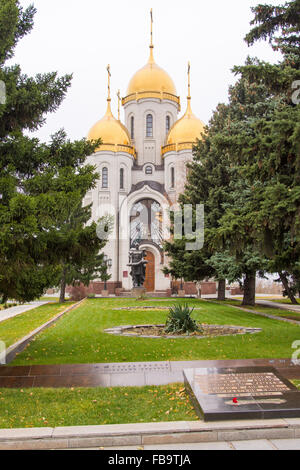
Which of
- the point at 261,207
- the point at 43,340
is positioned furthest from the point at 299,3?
the point at 43,340

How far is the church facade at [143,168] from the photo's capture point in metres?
37.2

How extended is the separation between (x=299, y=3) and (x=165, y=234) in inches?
1087

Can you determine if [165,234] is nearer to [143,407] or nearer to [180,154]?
Result: [180,154]

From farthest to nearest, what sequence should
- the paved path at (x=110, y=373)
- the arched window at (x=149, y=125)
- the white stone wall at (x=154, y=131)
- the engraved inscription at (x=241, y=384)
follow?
the arched window at (x=149, y=125)
the white stone wall at (x=154, y=131)
the paved path at (x=110, y=373)
the engraved inscription at (x=241, y=384)

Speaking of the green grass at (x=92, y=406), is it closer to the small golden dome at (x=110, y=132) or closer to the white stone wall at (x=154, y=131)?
the small golden dome at (x=110, y=132)

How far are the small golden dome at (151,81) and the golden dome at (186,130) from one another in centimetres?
374

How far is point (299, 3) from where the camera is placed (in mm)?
9164

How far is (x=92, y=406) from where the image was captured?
556cm

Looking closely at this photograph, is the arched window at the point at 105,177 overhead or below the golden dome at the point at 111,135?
below

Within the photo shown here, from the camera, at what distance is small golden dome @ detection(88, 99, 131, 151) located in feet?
127

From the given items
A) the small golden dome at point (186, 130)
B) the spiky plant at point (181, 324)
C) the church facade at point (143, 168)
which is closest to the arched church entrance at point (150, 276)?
the church facade at point (143, 168)

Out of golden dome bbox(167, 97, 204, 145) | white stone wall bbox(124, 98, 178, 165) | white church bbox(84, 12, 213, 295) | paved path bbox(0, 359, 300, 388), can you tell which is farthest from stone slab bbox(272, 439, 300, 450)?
white stone wall bbox(124, 98, 178, 165)

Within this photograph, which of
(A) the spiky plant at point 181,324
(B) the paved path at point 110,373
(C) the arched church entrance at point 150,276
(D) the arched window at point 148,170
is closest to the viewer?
(B) the paved path at point 110,373

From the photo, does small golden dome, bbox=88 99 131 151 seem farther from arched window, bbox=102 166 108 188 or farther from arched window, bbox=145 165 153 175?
arched window, bbox=145 165 153 175
